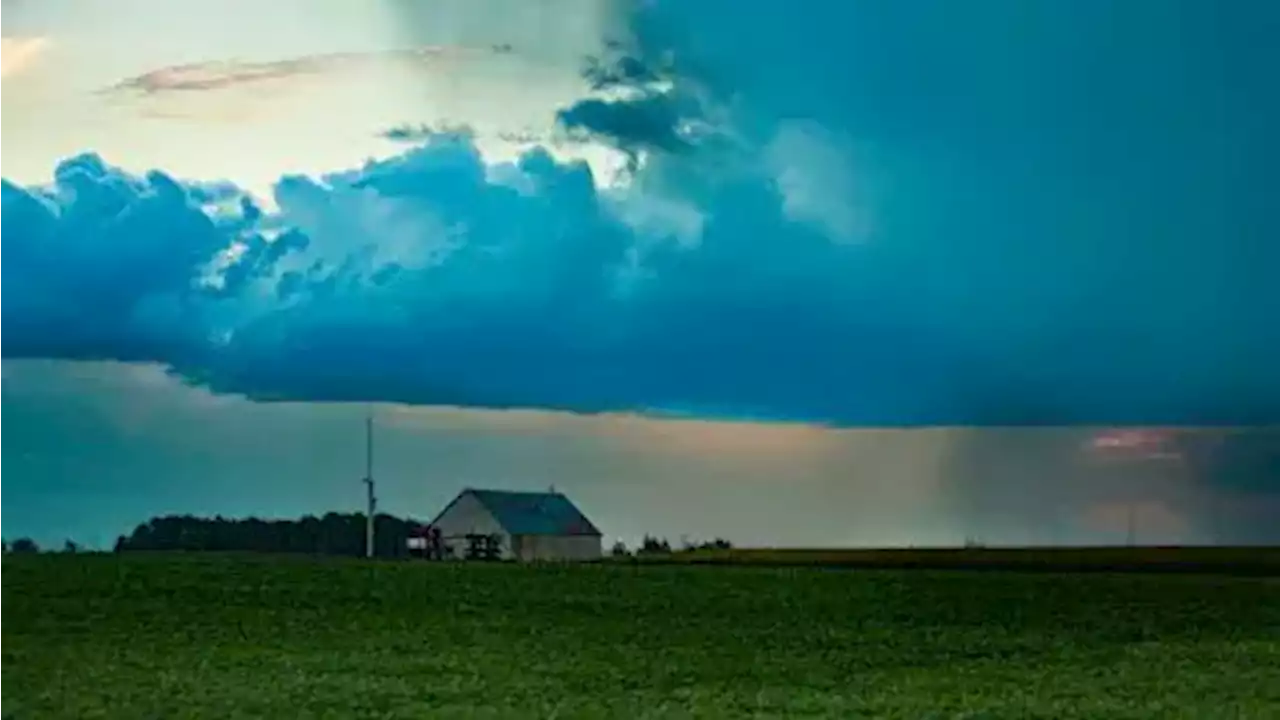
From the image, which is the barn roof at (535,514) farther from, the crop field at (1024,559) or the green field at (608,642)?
the green field at (608,642)

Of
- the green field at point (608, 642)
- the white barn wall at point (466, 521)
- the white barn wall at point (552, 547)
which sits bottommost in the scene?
the green field at point (608, 642)

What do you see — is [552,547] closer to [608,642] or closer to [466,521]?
[466,521]

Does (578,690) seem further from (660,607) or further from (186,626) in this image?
(660,607)

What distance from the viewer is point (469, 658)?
34.9 m

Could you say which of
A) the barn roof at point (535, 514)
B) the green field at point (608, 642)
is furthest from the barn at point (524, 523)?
the green field at point (608, 642)

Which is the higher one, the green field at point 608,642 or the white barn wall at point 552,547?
the white barn wall at point 552,547

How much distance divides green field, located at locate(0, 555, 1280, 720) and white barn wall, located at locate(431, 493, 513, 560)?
83.8 ft

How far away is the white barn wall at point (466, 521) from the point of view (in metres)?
82.5

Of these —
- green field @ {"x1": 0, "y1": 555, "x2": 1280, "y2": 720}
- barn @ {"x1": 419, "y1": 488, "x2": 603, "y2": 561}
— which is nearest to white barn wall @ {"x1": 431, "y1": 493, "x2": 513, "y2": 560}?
barn @ {"x1": 419, "y1": 488, "x2": 603, "y2": 561}

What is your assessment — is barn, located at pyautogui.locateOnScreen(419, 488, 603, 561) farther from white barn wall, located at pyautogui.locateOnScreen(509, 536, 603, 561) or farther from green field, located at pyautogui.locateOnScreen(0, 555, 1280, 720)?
green field, located at pyautogui.locateOnScreen(0, 555, 1280, 720)

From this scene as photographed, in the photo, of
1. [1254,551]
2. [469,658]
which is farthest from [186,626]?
[1254,551]

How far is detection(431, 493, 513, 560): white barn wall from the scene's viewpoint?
271 ft

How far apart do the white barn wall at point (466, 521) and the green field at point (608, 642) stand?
25554mm

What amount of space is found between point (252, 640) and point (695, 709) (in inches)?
425
